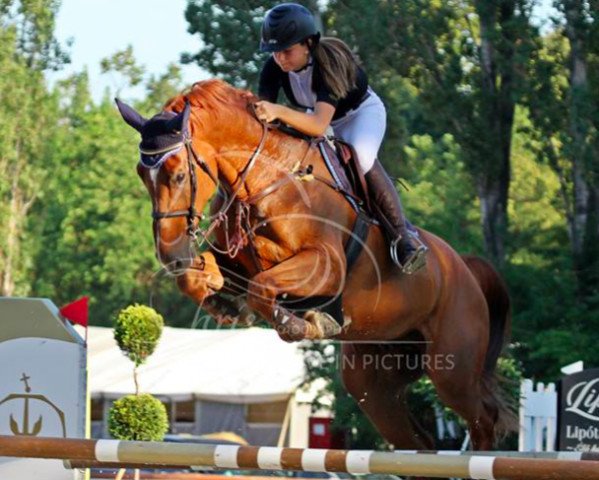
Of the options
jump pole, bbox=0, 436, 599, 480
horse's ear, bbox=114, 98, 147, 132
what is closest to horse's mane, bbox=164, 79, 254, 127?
horse's ear, bbox=114, 98, 147, 132

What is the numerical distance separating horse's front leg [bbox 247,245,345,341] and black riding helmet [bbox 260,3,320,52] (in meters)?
0.93

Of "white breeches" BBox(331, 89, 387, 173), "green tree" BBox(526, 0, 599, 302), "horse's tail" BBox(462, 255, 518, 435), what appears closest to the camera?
"white breeches" BBox(331, 89, 387, 173)

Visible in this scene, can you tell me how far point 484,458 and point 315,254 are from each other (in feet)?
6.53

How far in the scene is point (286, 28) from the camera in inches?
229

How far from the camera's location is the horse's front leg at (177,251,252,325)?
5.56 metres

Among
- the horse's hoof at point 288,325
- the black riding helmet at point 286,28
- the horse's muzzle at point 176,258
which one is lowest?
the horse's hoof at point 288,325

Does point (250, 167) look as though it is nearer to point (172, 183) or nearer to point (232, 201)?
point (232, 201)

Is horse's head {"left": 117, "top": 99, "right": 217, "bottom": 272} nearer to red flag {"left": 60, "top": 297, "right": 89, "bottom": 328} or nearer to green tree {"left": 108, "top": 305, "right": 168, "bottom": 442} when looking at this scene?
red flag {"left": 60, "top": 297, "right": 89, "bottom": 328}

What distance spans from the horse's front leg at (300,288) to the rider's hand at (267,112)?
24.5 inches

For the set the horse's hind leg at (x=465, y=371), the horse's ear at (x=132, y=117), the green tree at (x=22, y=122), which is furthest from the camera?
the green tree at (x=22, y=122)

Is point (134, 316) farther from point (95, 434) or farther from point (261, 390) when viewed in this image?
point (95, 434)

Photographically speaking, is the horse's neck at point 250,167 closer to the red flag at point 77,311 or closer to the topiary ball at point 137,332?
the red flag at point 77,311

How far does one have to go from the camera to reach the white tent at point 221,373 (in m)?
19.4

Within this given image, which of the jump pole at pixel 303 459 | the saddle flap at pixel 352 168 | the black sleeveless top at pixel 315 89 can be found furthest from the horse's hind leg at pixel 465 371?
the jump pole at pixel 303 459
